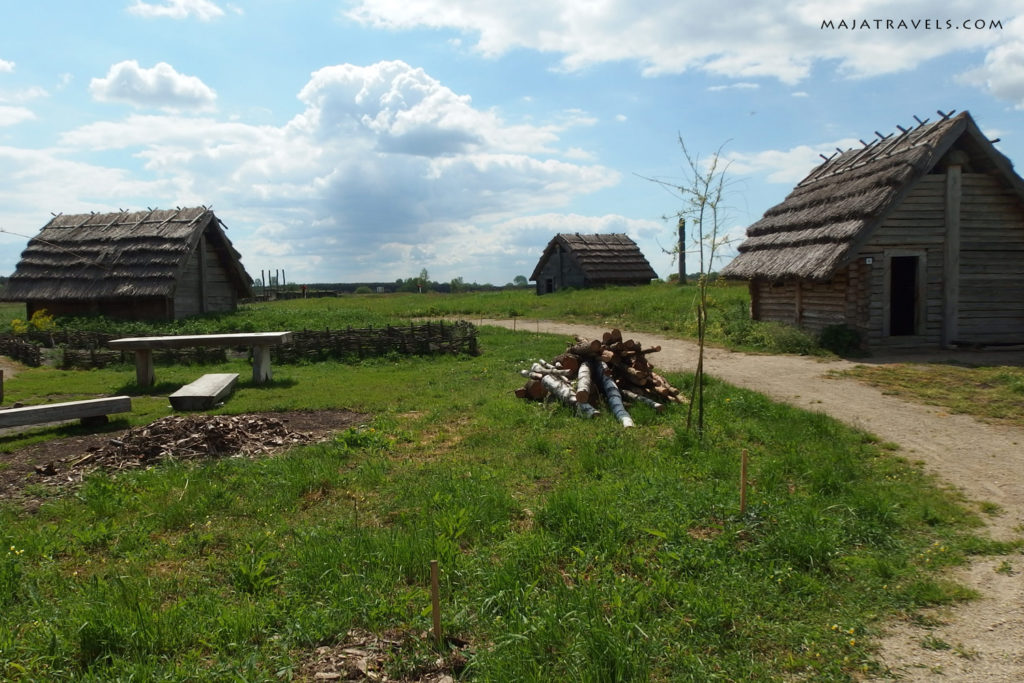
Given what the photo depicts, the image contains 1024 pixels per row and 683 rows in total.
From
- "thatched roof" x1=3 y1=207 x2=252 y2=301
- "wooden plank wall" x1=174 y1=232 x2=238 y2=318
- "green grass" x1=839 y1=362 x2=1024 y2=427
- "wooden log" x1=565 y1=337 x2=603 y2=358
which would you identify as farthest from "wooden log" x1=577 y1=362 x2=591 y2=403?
"wooden plank wall" x1=174 y1=232 x2=238 y2=318

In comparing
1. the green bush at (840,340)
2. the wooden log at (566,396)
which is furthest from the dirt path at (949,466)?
the wooden log at (566,396)

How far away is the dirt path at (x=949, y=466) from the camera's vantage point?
3709 millimetres

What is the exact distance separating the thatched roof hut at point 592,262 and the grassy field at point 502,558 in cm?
3158

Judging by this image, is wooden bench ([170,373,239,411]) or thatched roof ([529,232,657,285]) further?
thatched roof ([529,232,657,285])

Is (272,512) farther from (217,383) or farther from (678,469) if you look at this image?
(217,383)

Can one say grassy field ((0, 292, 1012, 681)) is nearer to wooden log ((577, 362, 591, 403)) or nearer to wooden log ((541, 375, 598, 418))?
wooden log ((541, 375, 598, 418))

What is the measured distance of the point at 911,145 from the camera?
16.4 m

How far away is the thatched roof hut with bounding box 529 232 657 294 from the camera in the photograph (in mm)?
39594

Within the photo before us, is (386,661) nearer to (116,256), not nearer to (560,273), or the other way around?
(116,256)

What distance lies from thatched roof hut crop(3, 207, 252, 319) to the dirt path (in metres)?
16.7

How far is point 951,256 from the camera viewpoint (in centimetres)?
1614

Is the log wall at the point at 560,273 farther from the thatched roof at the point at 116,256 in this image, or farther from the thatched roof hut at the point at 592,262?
the thatched roof at the point at 116,256

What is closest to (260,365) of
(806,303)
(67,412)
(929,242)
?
(67,412)

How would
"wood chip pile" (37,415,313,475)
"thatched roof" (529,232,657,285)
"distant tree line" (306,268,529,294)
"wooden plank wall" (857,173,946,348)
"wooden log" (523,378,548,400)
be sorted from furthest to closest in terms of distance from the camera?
"distant tree line" (306,268,529,294)
"thatched roof" (529,232,657,285)
"wooden plank wall" (857,173,946,348)
"wooden log" (523,378,548,400)
"wood chip pile" (37,415,313,475)
